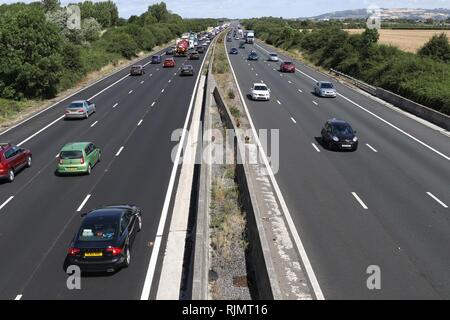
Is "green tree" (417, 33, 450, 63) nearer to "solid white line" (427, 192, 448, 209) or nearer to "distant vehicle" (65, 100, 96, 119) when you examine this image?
"distant vehicle" (65, 100, 96, 119)

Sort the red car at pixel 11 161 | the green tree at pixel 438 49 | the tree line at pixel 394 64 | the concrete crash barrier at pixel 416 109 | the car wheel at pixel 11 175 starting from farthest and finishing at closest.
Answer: the green tree at pixel 438 49
the tree line at pixel 394 64
the concrete crash barrier at pixel 416 109
the car wheel at pixel 11 175
the red car at pixel 11 161

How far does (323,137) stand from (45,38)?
30.8 meters

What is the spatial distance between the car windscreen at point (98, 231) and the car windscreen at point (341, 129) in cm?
1597

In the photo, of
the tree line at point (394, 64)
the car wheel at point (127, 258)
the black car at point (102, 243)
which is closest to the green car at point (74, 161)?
the black car at point (102, 243)

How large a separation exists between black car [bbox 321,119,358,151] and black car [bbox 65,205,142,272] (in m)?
14.7

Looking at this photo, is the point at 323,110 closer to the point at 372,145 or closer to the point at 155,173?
the point at 372,145

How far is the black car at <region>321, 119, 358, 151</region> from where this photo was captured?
2673 cm

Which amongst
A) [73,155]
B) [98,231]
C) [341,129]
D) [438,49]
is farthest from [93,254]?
[438,49]

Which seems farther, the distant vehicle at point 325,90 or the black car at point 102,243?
the distant vehicle at point 325,90

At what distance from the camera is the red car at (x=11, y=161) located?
22.7m

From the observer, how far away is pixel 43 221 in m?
18.2

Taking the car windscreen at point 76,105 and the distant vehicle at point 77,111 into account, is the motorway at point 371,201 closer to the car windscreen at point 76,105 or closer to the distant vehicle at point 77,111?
the distant vehicle at point 77,111
